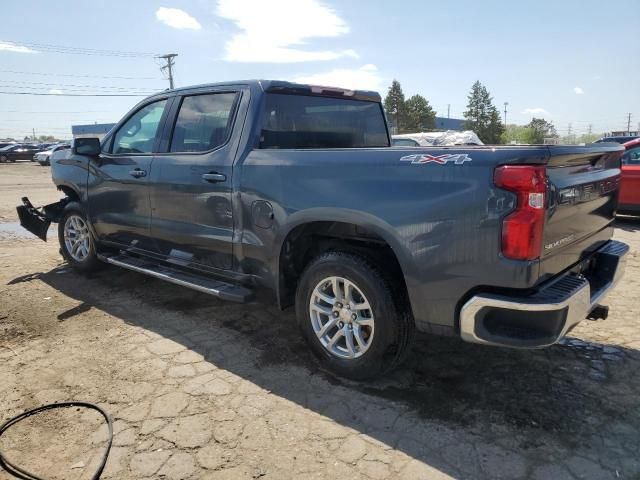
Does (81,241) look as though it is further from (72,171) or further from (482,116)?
(482,116)

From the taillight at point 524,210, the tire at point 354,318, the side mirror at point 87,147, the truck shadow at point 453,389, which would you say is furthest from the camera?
the side mirror at point 87,147

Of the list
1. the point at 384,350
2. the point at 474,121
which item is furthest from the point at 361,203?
the point at 474,121

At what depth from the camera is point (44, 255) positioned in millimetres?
6977

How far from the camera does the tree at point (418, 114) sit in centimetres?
6819

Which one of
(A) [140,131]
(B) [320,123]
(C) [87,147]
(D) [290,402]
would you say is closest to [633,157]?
(B) [320,123]

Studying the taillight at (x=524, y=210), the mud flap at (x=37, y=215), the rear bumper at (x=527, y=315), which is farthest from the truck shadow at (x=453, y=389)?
the mud flap at (x=37, y=215)

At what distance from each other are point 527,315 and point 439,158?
0.93 m

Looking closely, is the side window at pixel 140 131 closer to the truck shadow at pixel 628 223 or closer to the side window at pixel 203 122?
the side window at pixel 203 122

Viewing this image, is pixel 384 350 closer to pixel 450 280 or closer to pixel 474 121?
pixel 450 280

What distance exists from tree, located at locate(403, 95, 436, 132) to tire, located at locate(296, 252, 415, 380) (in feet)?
221

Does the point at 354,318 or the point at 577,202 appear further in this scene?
the point at 354,318

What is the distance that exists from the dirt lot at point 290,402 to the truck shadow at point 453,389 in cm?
1

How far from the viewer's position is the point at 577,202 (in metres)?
2.83

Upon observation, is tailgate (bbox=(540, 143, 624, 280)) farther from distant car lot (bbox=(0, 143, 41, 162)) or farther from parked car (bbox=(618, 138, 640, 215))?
distant car lot (bbox=(0, 143, 41, 162))
